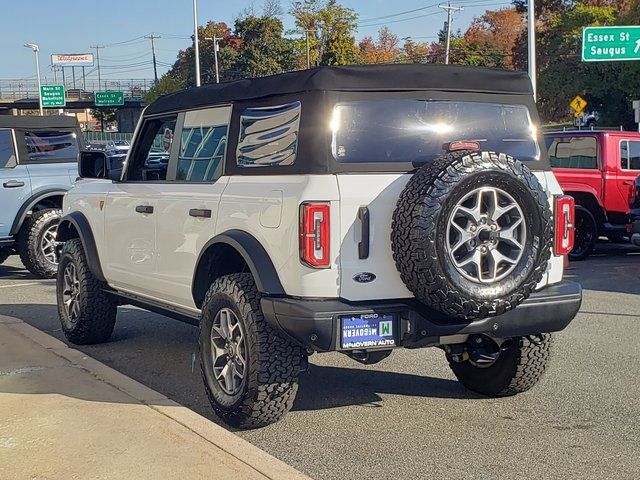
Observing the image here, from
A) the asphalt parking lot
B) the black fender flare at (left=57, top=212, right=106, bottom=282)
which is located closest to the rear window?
the asphalt parking lot

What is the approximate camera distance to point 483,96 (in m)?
5.40

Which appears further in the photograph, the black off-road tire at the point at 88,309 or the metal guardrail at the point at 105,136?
the metal guardrail at the point at 105,136

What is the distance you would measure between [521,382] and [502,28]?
84.4 metres

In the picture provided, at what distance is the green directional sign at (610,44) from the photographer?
21.7 meters

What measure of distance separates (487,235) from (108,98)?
7976 centimetres

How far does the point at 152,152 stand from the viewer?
6.98 m

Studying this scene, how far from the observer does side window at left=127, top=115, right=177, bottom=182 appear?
262 inches

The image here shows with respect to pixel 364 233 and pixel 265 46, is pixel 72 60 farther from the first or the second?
pixel 364 233

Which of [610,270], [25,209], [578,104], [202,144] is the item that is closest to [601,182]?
[610,270]

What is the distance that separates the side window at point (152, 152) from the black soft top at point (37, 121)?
5845 mm

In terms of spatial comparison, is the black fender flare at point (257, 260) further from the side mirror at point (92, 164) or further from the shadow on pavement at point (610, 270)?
the shadow on pavement at point (610, 270)

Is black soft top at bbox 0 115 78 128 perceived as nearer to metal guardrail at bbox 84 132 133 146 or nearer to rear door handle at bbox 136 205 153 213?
rear door handle at bbox 136 205 153 213

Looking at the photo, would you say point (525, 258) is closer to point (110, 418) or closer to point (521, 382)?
point (521, 382)

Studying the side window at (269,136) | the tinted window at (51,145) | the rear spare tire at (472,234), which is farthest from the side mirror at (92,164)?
the tinted window at (51,145)
